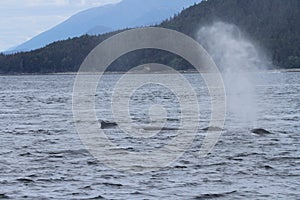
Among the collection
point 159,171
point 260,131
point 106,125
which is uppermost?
point 106,125

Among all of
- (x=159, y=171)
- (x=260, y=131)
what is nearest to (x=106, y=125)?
(x=260, y=131)

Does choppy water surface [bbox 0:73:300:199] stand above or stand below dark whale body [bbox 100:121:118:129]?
below

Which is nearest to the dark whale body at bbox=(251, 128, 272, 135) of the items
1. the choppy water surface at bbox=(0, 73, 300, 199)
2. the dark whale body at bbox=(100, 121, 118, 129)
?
the choppy water surface at bbox=(0, 73, 300, 199)

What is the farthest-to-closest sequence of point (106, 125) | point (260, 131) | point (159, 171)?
point (106, 125) < point (260, 131) < point (159, 171)

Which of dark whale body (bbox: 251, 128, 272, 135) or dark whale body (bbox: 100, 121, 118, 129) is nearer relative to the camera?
dark whale body (bbox: 251, 128, 272, 135)

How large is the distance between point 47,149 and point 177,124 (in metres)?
15.1

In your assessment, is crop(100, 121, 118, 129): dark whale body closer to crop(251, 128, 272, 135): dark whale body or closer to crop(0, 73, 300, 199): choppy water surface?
crop(0, 73, 300, 199): choppy water surface

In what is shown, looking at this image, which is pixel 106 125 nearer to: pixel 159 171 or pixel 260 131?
pixel 260 131

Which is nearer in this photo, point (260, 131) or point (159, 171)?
point (159, 171)

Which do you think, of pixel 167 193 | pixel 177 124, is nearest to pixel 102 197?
pixel 167 193

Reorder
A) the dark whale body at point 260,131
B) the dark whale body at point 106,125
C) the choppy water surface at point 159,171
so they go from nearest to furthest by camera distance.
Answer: the choppy water surface at point 159,171, the dark whale body at point 260,131, the dark whale body at point 106,125

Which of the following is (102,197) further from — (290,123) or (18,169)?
(290,123)

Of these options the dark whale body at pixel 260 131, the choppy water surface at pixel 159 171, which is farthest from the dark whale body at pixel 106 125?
the dark whale body at pixel 260 131

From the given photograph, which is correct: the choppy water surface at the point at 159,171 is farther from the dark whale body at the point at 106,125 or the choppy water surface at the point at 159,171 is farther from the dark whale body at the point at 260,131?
the dark whale body at the point at 106,125
